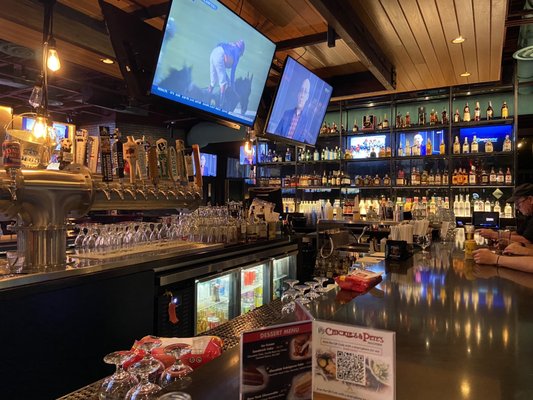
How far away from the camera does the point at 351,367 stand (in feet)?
2.45

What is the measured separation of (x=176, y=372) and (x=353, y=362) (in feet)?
1.48

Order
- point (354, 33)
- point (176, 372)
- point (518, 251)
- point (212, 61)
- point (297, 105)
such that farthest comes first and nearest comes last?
point (297, 105) < point (354, 33) < point (212, 61) < point (518, 251) < point (176, 372)

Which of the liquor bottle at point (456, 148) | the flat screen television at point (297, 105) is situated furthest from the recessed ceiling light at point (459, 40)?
the liquor bottle at point (456, 148)

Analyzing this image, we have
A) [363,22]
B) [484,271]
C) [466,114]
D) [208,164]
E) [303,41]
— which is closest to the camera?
[484,271]

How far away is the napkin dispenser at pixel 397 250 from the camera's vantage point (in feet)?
8.83

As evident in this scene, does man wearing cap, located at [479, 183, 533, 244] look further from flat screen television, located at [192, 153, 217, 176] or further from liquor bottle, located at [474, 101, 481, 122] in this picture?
flat screen television, located at [192, 153, 217, 176]

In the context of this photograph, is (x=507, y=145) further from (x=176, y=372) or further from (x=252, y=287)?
(x=176, y=372)

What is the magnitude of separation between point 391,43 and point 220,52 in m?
2.10

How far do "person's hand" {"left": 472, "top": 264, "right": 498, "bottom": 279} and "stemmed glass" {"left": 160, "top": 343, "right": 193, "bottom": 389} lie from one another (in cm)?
171

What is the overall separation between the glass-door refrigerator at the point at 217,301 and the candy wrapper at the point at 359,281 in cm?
137

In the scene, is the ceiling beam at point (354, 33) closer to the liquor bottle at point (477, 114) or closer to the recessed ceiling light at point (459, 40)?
the recessed ceiling light at point (459, 40)

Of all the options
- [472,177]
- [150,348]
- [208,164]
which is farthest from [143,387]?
[208,164]

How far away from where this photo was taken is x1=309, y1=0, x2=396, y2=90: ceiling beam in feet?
10.1

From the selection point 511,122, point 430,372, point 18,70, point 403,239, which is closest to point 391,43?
point 403,239
